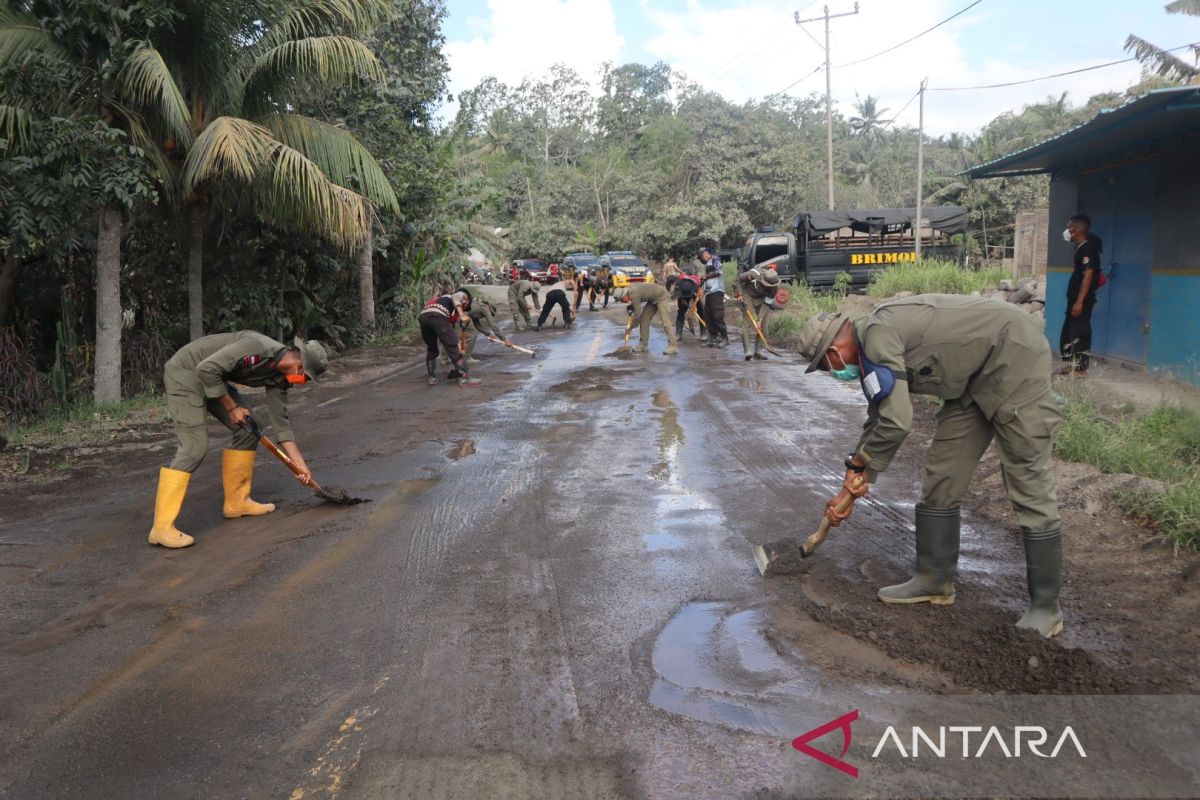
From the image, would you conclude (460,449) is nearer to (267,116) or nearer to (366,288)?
(267,116)

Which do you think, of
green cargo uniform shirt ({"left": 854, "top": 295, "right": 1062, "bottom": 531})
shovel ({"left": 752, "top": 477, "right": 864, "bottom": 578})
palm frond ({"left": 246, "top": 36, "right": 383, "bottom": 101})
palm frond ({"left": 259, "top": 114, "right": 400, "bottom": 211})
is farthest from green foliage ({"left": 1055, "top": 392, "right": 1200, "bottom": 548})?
palm frond ({"left": 246, "top": 36, "right": 383, "bottom": 101})

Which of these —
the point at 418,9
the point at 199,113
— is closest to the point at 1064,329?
the point at 199,113

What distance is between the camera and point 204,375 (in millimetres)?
6031

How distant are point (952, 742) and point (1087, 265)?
793 centimetres

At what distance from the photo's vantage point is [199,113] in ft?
39.5

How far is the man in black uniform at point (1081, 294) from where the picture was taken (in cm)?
966

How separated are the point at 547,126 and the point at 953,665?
229 ft

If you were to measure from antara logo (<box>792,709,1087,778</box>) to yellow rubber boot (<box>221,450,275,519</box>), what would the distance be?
458 cm

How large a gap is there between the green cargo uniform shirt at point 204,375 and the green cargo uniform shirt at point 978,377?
3.96 m

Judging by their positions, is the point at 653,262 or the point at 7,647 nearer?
the point at 7,647

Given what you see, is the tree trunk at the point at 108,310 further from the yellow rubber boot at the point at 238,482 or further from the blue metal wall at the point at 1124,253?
the blue metal wall at the point at 1124,253

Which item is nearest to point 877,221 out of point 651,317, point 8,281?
point 651,317

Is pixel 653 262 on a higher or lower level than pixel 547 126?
lower

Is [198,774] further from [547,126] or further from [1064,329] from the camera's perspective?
[547,126]
